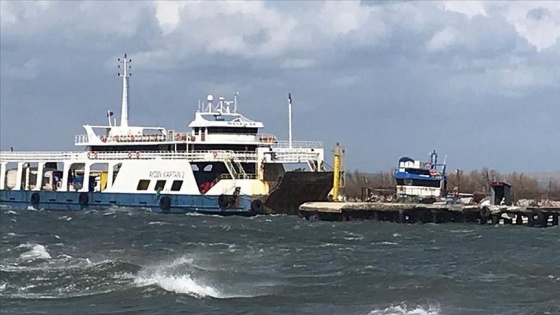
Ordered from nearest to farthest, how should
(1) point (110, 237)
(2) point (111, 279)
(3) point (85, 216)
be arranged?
(2) point (111, 279) → (1) point (110, 237) → (3) point (85, 216)

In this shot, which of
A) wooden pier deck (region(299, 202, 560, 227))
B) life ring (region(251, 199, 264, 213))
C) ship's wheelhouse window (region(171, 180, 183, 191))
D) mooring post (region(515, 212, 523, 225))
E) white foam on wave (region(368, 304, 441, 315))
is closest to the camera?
white foam on wave (region(368, 304, 441, 315))

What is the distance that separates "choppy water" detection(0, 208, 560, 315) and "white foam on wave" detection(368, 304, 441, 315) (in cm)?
3

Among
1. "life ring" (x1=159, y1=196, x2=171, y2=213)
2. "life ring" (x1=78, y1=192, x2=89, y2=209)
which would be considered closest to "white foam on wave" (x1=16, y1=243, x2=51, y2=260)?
"life ring" (x1=159, y1=196, x2=171, y2=213)

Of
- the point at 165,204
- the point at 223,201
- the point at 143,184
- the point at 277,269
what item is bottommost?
the point at 277,269

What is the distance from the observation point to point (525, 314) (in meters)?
23.2

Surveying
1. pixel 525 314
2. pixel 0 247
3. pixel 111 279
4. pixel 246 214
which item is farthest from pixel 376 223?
pixel 525 314

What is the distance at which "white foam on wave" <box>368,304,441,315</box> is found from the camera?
23.1 meters

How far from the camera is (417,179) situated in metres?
72.5

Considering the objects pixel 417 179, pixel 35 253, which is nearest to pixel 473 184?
pixel 417 179

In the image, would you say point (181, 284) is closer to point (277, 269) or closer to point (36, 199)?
point (277, 269)

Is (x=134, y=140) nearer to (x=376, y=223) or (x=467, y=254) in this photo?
(x=376, y=223)

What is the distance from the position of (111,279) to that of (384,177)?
3185 inches

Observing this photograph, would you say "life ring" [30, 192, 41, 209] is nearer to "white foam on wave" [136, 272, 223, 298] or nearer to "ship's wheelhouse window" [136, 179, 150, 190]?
"ship's wheelhouse window" [136, 179, 150, 190]

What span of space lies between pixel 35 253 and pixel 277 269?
33.2 ft
